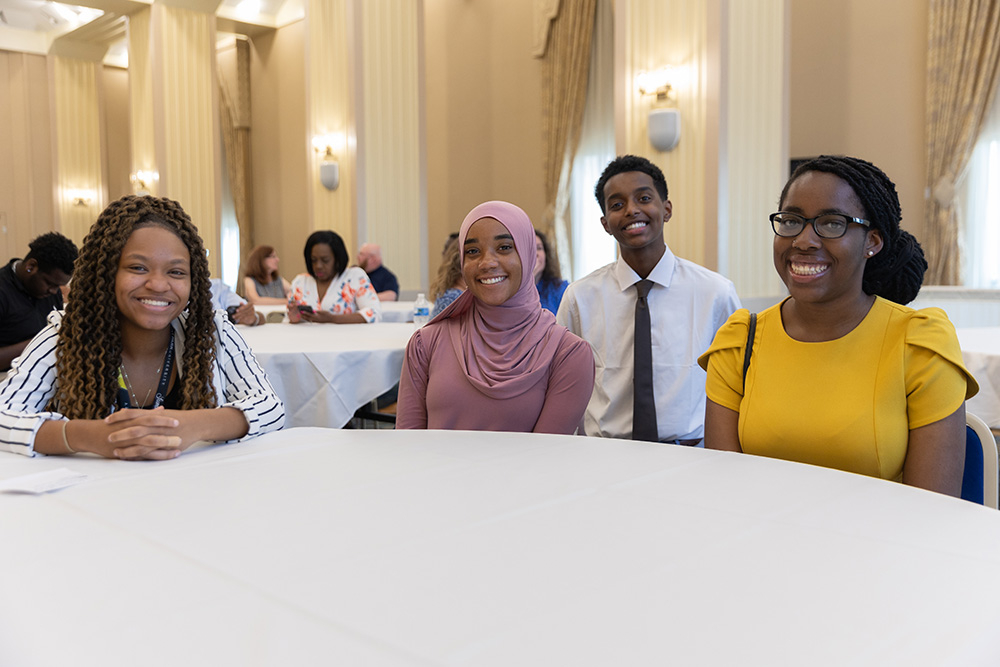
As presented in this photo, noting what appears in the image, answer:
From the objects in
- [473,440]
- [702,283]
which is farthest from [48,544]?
[702,283]

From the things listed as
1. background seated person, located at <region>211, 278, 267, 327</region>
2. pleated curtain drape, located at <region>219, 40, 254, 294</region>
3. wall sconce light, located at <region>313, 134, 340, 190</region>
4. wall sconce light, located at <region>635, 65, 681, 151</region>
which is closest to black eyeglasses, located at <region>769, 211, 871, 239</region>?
background seated person, located at <region>211, 278, 267, 327</region>

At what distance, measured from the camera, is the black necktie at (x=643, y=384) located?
7.95ft

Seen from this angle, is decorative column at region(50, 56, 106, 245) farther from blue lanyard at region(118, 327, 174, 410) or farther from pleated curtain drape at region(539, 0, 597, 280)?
blue lanyard at region(118, 327, 174, 410)

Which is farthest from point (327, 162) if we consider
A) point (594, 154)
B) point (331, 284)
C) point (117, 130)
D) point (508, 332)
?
point (117, 130)

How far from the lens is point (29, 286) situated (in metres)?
4.02

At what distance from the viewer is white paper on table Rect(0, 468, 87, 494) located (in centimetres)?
127

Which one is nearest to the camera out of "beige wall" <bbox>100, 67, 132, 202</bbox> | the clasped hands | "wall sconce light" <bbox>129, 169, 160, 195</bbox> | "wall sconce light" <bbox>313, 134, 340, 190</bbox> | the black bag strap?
the clasped hands

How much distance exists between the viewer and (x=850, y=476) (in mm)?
1338

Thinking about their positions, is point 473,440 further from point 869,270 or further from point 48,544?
point 869,270

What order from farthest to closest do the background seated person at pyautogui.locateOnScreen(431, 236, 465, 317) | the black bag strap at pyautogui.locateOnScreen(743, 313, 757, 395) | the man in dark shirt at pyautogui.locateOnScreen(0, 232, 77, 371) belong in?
the background seated person at pyautogui.locateOnScreen(431, 236, 465, 317), the man in dark shirt at pyautogui.locateOnScreen(0, 232, 77, 371), the black bag strap at pyautogui.locateOnScreen(743, 313, 757, 395)

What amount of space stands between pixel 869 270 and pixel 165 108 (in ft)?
31.4

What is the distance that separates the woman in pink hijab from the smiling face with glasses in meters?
0.62

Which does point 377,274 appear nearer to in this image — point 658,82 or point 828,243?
point 658,82

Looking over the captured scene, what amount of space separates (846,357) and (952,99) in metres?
6.07
